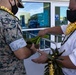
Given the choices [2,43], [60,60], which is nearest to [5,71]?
[2,43]

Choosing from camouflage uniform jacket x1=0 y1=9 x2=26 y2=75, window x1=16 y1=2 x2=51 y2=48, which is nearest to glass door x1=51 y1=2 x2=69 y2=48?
window x1=16 y1=2 x2=51 y2=48

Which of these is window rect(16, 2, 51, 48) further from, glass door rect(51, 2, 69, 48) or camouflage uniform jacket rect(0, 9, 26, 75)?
camouflage uniform jacket rect(0, 9, 26, 75)

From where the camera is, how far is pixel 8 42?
1596 mm

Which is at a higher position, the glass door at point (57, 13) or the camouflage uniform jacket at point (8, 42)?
the camouflage uniform jacket at point (8, 42)

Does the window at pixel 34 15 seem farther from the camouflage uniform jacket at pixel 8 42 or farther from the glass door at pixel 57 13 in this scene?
the camouflage uniform jacket at pixel 8 42

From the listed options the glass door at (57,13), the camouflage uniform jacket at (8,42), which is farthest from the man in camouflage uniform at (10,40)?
the glass door at (57,13)

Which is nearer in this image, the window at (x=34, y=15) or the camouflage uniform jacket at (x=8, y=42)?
the camouflage uniform jacket at (x=8, y=42)

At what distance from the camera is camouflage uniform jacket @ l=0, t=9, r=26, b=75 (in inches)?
61.9

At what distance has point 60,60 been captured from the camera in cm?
154

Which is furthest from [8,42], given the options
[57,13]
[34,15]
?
[57,13]

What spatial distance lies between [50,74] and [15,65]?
1.12 ft

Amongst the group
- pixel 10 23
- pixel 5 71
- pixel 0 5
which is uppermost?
pixel 0 5

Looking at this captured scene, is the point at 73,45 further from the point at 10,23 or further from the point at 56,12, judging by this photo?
the point at 56,12

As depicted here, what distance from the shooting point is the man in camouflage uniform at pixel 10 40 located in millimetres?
1575
